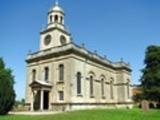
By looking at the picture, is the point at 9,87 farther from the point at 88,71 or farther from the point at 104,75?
the point at 104,75

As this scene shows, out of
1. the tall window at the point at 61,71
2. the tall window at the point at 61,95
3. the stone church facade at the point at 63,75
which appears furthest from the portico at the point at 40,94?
the tall window at the point at 61,71

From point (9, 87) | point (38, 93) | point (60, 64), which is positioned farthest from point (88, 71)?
point (9, 87)

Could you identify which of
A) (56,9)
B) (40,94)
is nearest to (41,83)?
(40,94)

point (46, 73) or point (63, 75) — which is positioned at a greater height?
point (46, 73)

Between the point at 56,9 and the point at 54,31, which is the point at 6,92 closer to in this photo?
the point at 54,31

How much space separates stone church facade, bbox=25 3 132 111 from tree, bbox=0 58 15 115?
25.9ft

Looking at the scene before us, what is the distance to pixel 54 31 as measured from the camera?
4119cm

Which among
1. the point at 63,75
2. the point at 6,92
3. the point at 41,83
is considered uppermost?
the point at 63,75

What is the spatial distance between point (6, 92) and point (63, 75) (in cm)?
1072

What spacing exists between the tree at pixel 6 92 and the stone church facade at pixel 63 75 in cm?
790

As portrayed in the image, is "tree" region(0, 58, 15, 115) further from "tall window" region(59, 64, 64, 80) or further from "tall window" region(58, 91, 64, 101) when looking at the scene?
"tall window" region(59, 64, 64, 80)

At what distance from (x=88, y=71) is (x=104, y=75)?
6426 mm

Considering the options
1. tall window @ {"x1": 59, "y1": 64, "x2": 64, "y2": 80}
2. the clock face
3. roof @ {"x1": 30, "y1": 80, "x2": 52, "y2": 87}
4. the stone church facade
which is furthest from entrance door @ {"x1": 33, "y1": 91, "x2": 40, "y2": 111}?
the clock face

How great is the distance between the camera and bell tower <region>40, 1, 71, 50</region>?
41.2 meters
